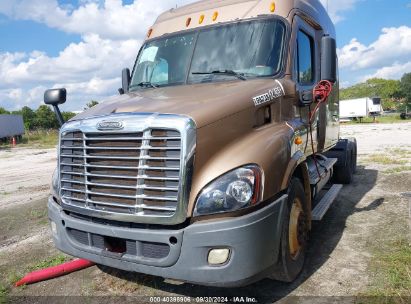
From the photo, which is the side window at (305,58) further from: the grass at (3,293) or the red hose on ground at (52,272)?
the grass at (3,293)

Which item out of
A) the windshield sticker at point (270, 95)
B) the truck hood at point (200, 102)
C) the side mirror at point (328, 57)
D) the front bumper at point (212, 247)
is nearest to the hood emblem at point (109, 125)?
the truck hood at point (200, 102)

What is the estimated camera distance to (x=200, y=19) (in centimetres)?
486

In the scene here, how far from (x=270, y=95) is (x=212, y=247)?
1.65 metres

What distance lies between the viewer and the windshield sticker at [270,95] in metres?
3.67

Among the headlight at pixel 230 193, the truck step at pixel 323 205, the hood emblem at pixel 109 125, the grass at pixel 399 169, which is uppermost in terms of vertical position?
the hood emblem at pixel 109 125

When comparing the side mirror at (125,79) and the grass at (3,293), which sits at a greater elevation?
the side mirror at (125,79)

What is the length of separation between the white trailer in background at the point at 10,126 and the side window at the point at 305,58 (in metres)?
37.2

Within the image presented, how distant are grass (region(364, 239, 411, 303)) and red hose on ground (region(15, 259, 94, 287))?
3038 mm

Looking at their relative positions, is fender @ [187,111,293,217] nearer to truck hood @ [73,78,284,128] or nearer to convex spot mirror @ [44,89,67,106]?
truck hood @ [73,78,284,128]

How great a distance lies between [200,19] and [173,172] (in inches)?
100

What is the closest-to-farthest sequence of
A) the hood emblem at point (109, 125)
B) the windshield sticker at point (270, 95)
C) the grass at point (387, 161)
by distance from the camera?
the hood emblem at point (109, 125), the windshield sticker at point (270, 95), the grass at point (387, 161)

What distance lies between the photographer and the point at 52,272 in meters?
4.29

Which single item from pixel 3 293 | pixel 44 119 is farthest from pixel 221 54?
pixel 44 119

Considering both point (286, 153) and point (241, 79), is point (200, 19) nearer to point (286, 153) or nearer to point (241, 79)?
point (241, 79)
